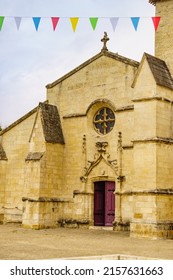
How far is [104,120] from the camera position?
19.4 meters

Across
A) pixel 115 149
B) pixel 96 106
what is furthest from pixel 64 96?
pixel 115 149

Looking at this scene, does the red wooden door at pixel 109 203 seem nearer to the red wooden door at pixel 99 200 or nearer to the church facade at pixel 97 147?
the church facade at pixel 97 147

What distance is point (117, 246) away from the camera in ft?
40.9

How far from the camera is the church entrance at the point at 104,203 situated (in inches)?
746

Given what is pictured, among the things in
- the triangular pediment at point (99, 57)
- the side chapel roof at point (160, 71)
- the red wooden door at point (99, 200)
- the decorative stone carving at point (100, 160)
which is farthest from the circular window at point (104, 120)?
the side chapel roof at point (160, 71)

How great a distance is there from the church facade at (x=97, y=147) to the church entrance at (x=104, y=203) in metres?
0.04

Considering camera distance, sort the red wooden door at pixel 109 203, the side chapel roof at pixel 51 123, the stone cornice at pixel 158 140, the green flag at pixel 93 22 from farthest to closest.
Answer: the side chapel roof at pixel 51 123
the red wooden door at pixel 109 203
the stone cornice at pixel 158 140
the green flag at pixel 93 22

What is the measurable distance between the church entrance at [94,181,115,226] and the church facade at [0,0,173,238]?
4cm

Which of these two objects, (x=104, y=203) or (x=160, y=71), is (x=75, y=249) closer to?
(x=160, y=71)

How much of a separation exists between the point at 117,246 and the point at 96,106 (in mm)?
8453

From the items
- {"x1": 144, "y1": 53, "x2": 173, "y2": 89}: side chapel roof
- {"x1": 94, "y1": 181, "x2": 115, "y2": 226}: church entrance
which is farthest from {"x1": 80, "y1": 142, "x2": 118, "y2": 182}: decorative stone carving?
{"x1": 144, "y1": 53, "x2": 173, "y2": 89}: side chapel roof

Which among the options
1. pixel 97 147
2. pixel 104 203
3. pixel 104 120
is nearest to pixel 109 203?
pixel 104 203

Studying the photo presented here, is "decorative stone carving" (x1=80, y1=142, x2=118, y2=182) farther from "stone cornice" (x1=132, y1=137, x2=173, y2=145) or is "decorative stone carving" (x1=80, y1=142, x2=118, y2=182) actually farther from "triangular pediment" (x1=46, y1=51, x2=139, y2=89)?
"triangular pediment" (x1=46, y1=51, x2=139, y2=89)

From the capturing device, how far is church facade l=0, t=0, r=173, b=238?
52.2ft
